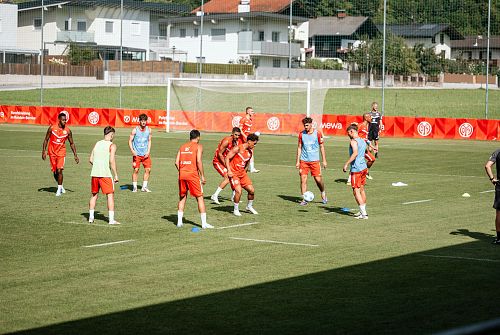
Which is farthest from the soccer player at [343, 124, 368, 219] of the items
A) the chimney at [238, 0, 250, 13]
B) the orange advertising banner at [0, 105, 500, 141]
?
the chimney at [238, 0, 250, 13]

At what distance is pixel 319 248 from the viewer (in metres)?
14.9

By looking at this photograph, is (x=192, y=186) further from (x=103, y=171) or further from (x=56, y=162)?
(x=56, y=162)

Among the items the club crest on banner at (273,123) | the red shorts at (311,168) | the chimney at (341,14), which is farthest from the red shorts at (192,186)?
the chimney at (341,14)

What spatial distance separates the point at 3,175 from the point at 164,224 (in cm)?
1027

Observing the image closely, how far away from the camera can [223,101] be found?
172 feet

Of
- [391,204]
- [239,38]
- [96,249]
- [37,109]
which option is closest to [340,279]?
[96,249]

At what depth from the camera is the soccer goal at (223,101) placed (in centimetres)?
4994

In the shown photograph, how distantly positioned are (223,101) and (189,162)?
118ft

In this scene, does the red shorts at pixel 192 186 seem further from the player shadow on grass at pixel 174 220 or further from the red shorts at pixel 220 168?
the red shorts at pixel 220 168

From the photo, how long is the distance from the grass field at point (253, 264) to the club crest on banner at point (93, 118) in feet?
93.5

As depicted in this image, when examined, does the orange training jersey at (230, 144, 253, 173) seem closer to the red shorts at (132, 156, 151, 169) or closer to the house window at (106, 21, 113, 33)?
the red shorts at (132, 156, 151, 169)

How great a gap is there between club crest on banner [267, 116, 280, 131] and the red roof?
41.0 metres

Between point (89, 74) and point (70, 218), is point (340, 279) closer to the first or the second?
point (70, 218)

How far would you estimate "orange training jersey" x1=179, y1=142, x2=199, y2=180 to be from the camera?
54.8 ft
